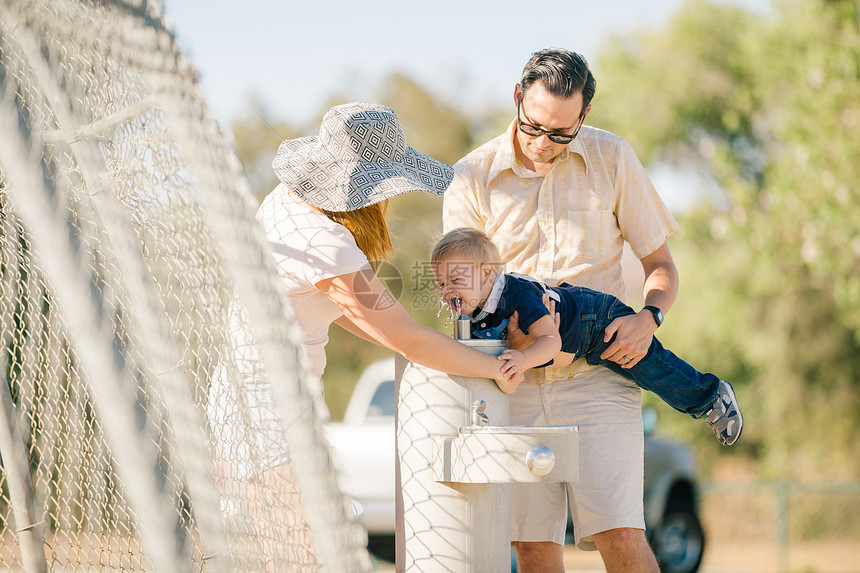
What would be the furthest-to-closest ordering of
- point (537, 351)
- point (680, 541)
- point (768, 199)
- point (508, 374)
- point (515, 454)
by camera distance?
1. point (768, 199)
2. point (680, 541)
3. point (537, 351)
4. point (508, 374)
5. point (515, 454)

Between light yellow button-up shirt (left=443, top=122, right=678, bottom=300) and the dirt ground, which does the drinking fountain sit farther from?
the dirt ground

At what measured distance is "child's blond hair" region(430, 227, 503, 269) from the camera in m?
2.99

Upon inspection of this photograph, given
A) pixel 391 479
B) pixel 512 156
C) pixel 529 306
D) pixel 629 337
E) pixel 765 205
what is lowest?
pixel 391 479

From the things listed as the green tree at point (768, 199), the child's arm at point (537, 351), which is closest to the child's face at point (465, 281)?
the child's arm at point (537, 351)

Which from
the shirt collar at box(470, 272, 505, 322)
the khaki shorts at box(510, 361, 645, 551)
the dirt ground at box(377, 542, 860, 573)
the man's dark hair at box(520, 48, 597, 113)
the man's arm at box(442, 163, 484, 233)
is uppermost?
the man's dark hair at box(520, 48, 597, 113)

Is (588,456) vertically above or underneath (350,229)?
underneath

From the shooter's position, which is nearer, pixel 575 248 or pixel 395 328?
pixel 395 328

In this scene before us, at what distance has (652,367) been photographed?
127 inches

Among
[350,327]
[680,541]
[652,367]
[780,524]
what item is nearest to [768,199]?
[780,524]

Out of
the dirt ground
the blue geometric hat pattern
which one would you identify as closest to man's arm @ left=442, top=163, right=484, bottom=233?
the blue geometric hat pattern

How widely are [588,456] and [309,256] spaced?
1301 millimetres

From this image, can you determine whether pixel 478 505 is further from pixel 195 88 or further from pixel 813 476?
pixel 813 476

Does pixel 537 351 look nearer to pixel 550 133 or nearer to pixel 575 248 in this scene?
pixel 575 248

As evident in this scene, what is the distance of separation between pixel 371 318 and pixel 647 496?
20.5 feet
